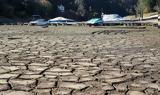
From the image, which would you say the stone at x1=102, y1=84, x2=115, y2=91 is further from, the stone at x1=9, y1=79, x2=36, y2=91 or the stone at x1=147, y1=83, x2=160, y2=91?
the stone at x1=9, y1=79, x2=36, y2=91

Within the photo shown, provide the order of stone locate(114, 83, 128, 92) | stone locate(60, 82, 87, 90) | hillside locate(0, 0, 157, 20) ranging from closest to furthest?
1. stone locate(114, 83, 128, 92)
2. stone locate(60, 82, 87, 90)
3. hillside locate(0, 0, 157, 20)

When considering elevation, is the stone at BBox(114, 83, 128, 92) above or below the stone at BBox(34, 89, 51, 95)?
below

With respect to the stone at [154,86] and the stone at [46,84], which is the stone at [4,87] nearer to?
the stone at [46,84]

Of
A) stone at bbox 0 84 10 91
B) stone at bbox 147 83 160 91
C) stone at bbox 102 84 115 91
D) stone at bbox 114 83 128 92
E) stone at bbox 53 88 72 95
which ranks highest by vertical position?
stone at bbox 0 84 10 91

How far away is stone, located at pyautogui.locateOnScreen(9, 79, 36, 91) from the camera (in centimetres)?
447

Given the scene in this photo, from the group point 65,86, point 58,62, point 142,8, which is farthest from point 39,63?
point 142,8

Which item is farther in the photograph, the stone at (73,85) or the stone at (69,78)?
the stone at (69,78)

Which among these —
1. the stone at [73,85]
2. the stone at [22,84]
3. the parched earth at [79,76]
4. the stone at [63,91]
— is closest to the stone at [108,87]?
the parched earth at [79,76]

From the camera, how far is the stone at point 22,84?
4.47 metres

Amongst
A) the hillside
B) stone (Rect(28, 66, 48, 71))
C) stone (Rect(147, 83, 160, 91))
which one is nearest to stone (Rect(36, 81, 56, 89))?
stone (Rect(28, 66, 48, 71))

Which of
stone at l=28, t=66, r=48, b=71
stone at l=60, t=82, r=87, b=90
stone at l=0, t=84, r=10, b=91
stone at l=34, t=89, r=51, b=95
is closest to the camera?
stone at l=34, t=89, r=51, b=95

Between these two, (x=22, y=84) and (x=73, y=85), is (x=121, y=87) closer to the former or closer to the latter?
(x=73, y=85)

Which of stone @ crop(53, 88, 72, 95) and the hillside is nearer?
stone @ crop(53, 88, 72, 95)

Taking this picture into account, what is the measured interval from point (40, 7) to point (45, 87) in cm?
7096
